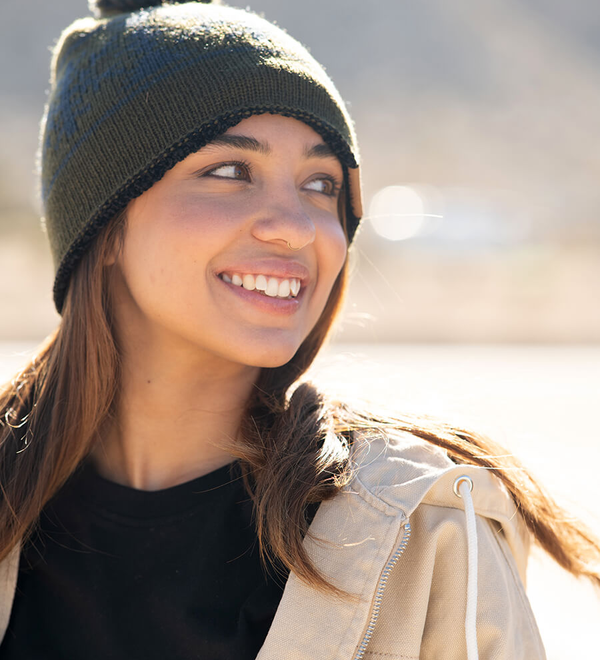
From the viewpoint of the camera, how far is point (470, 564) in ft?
4.49

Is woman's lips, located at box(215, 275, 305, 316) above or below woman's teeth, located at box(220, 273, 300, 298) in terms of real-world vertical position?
below

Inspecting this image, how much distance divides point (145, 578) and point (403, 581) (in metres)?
0.64

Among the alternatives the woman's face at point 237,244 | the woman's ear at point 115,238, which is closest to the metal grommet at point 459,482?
the woman's face at point 237,244

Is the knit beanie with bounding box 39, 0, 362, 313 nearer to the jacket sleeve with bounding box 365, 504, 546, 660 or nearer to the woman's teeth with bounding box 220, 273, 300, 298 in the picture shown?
the woman's teeth with bounding box 220, 273, 300, 298

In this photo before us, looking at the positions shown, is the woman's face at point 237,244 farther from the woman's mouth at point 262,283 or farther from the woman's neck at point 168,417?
the woman's neck at point 168,417

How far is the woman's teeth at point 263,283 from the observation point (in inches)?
67.7

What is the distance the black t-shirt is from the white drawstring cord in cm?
42

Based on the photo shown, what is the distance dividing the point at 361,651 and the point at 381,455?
0.39m

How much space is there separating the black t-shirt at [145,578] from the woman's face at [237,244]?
363 mm

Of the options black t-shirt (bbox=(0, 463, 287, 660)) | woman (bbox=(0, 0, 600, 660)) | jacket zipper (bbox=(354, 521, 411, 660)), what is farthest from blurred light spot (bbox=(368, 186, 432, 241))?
jacket zipper (bbox=(354, 521, 411, 660))

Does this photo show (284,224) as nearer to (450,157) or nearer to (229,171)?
(229,171)

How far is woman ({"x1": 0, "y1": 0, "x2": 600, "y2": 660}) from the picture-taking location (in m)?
1.41

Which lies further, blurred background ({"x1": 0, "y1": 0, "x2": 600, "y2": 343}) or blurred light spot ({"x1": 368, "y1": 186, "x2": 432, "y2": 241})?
blurred light spot ({"x1": 368, "y1": 186, "x2": 432, "y2": 241})

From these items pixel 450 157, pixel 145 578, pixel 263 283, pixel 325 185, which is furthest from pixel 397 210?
pixel 145 578
